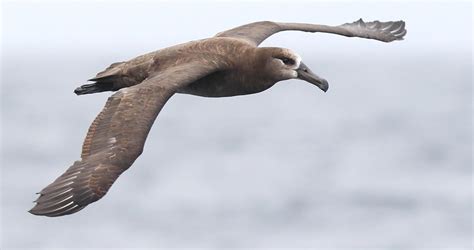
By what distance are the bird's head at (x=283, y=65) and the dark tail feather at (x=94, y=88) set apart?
2.42 meters

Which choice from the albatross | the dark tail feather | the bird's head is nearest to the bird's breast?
the albatross

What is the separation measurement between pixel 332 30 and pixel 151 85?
207 inches

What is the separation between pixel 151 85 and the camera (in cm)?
1639

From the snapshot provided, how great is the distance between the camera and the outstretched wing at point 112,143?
1462cm

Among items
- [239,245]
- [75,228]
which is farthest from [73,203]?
[75,228]

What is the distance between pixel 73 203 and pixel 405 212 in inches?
2674

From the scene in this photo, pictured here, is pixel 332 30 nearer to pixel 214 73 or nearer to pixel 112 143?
pixel 214 73

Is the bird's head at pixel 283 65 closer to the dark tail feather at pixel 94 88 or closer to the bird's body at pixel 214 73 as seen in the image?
the bird's body at pixel 214 73

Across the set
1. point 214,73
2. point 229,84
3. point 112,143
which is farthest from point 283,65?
point 112,143

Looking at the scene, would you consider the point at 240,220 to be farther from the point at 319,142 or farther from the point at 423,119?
the point at 423,119

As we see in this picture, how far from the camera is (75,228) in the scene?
71062mm

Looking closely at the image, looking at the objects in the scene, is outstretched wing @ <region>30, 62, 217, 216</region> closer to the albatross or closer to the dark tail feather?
the albatross

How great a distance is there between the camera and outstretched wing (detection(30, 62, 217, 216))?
1462cm

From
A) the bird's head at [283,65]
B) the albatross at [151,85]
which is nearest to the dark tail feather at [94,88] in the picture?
the albatross at [151,85]
